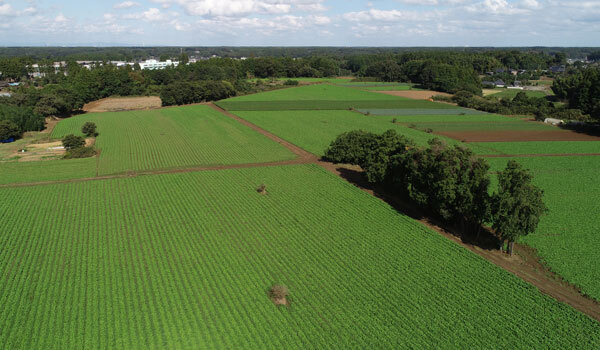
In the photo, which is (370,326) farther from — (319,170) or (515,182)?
(319,170)

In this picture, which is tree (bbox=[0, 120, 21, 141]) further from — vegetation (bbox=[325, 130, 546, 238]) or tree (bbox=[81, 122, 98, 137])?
vegetation (bbox=[325, 130, 546, 238])

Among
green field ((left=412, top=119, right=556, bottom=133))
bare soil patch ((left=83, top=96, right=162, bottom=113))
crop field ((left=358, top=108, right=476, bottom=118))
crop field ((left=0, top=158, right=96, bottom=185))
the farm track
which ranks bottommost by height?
the farm track

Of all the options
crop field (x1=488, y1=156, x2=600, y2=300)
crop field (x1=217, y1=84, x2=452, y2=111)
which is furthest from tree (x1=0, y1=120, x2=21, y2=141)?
crop field (x1=488, y1=156, x2=600, y2=300)

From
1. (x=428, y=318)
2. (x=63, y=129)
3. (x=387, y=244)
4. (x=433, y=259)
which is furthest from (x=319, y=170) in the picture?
(x=63, y=129)

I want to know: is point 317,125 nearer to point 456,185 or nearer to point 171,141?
point 171,141

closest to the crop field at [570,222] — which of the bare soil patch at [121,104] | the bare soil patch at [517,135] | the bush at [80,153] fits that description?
the bare soil patch at [517,135]

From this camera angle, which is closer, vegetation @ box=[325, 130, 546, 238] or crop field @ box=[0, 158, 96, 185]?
vegetation @ box=[325, 130, 546, 238]
